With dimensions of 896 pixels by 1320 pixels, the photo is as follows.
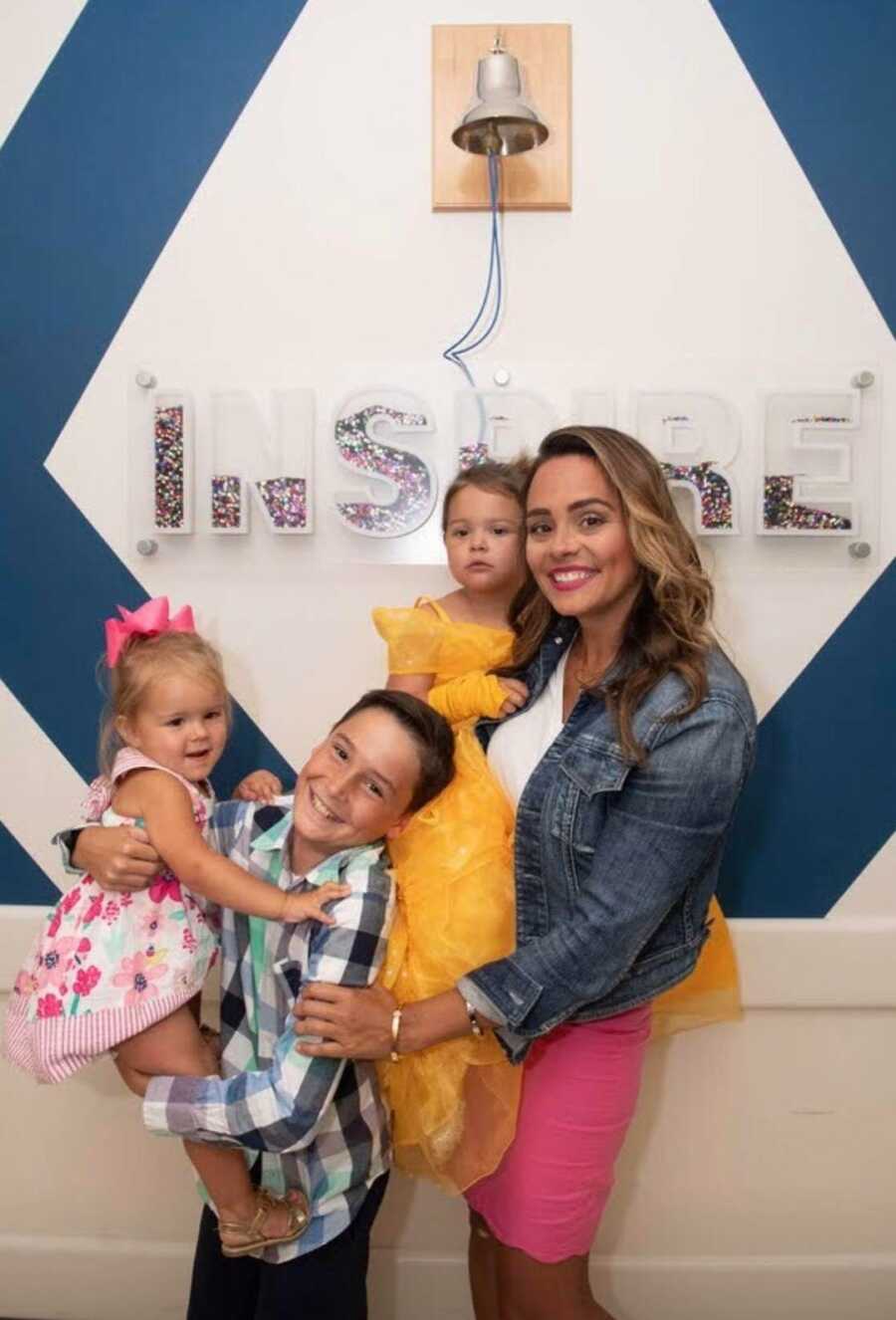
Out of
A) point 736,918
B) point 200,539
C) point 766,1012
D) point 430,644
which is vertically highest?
point 200,539

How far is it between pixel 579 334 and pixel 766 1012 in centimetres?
135

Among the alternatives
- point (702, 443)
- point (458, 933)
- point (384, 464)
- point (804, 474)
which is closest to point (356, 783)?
point (458, 933)

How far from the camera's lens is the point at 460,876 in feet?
4.65

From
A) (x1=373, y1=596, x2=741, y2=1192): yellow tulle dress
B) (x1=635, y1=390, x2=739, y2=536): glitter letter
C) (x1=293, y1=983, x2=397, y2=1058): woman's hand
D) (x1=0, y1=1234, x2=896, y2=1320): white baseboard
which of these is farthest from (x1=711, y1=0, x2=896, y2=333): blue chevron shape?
(x1=0, y1=1234, x2=896, y2=1320): white baseboard

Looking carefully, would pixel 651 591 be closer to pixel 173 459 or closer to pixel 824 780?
pixel 824 780

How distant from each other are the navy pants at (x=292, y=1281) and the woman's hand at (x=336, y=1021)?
31 cm

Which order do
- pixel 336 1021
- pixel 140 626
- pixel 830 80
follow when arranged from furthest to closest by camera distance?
pixel 830 80 → pixel 140 626 → pixel 336 1021

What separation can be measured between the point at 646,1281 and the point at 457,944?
3.57 ft

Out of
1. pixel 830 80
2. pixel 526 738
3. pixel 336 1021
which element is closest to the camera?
pixel 336 1021

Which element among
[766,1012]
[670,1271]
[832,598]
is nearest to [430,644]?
[832,598]

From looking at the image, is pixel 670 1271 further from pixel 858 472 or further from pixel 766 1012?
pixel 858 472

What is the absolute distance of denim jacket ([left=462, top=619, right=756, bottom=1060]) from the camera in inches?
50.6

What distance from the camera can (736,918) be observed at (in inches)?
75.7

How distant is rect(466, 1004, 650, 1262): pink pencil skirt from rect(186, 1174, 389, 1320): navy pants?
0.22 m
